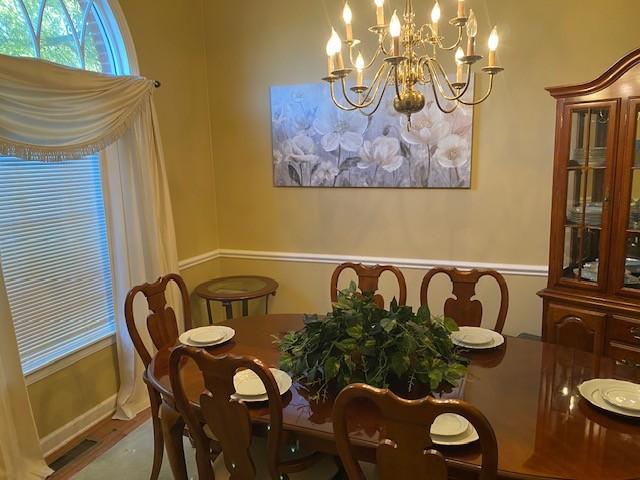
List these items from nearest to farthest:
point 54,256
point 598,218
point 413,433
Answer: point 413,433, point 598,218, point 54,256

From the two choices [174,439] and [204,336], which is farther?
[204,336]

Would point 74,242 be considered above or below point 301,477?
above

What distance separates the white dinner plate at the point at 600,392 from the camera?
4.81 ft

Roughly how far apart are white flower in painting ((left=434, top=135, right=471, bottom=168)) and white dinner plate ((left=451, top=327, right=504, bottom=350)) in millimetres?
1306

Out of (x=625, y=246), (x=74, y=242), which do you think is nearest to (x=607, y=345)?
(x=625, y=246)

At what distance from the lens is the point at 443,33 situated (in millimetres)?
2998

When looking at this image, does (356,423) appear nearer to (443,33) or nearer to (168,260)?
(168,260)

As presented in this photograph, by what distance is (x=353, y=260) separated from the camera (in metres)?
3.50

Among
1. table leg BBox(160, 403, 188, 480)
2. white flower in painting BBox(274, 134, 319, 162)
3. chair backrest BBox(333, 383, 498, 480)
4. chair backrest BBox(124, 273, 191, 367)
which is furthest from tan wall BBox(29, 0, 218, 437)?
chair backrest BBox(333, 383, 498, 480)

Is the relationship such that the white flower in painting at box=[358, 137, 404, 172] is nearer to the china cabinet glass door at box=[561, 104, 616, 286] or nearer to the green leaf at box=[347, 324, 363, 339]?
the china cabinet glass door at box=[561, 104, 616, 286]

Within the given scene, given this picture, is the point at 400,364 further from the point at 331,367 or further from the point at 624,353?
the point at 624,353

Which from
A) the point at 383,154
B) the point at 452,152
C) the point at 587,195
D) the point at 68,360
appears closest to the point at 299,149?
the point at 383,154

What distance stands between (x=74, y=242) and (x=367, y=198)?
1896 millimetres

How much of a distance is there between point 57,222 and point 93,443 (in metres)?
1.26
